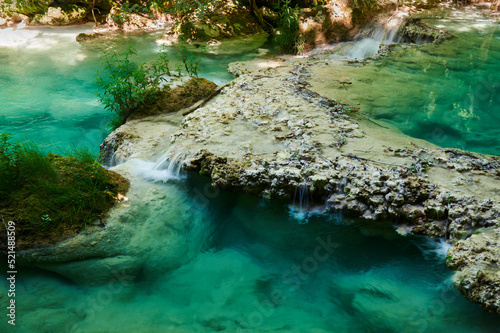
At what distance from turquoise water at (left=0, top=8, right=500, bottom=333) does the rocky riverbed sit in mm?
224

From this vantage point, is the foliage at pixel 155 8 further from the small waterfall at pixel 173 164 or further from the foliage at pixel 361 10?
the small waterfall at pixel 173 164

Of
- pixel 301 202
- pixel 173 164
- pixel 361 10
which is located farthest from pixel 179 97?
pixel 361 10

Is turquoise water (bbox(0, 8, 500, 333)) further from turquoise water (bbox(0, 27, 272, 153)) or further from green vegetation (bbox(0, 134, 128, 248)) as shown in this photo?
turquoise water (bbox(0, 27, 272, 153))

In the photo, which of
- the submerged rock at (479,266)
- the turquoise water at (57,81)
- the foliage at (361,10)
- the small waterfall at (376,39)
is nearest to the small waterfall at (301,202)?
the submerged rock at (479,266)

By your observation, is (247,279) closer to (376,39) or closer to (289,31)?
(289,31)

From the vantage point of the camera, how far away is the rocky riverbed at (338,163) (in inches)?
141

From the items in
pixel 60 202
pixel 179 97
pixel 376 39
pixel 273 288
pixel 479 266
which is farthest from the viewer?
pixel 376 39

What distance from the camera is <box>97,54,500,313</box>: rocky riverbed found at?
3.59m

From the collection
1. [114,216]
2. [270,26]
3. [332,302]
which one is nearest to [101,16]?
[270,26]

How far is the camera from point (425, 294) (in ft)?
10.8

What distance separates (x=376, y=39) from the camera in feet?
32.3

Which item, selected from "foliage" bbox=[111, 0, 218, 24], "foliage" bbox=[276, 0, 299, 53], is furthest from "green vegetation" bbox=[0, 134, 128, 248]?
"foliage" bbox=[111, 0, 218, 24]

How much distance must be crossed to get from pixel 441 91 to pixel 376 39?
3.55m

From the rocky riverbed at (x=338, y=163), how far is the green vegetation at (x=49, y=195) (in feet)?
3.47
